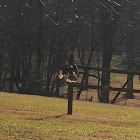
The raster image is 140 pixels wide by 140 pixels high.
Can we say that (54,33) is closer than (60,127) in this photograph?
No

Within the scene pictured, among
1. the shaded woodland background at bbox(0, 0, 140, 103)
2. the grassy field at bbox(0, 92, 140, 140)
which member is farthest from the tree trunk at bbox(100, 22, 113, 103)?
the grassy field at bbox(0, 92, 140, 140)

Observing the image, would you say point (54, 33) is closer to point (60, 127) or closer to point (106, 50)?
point (106, 50)

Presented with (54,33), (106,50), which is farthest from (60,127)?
(54,33)

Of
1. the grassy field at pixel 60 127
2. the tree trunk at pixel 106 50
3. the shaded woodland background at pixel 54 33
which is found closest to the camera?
the grassy field at pixel 60 127

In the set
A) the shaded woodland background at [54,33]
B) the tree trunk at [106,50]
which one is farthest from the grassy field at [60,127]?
the tree trunk at [106,50]

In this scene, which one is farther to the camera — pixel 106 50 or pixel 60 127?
pixel 106 50

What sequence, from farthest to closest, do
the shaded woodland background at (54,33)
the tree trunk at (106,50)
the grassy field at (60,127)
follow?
the tree trunk at (106,50), the shaded woodland background at (54,33), the grassy field at (60,127)

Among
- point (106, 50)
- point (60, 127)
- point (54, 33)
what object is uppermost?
point (54, 33)

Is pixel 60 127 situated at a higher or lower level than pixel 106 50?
lower

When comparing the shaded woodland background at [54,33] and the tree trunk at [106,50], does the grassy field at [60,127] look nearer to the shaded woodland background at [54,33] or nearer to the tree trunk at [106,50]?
the shaded woodland background at [54,33]

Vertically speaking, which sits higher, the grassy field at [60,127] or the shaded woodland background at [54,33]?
the shaded woodland background at [54,33]

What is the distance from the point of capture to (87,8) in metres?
33.2

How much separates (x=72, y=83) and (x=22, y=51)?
29.2 meters

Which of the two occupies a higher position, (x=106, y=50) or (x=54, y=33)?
(x=54, y=33)
